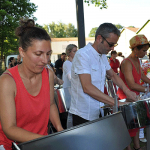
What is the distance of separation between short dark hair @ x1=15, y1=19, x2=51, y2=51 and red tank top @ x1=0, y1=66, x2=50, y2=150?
0.12 metres

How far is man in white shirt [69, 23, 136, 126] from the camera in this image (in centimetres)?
143

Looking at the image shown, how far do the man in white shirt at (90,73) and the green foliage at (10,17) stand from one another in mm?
10661

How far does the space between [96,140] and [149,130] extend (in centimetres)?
106

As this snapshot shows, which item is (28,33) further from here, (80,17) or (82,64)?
Answer: (80,17)

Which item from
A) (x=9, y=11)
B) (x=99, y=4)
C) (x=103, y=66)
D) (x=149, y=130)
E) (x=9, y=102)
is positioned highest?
(x=9, y=11)

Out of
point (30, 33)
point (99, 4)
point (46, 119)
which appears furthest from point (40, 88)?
point (99, 4)

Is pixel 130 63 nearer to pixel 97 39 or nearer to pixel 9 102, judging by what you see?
pixel 97 39

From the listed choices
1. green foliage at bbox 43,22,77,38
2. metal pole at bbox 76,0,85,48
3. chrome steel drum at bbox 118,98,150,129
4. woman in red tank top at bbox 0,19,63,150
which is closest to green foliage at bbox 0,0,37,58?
metal pole at bbox 76,0,85,48

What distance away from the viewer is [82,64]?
1.44m

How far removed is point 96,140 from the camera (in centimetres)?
77

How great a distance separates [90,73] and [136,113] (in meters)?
0.39

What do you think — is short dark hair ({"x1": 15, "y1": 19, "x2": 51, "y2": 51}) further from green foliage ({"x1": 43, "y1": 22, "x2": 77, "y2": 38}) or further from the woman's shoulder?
green foliage ({"x1": 43, "y1": 22, "x2": 77, "y2": 38})

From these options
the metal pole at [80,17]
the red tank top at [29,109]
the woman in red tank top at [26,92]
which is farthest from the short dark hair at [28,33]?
the metal pole at [80,17]

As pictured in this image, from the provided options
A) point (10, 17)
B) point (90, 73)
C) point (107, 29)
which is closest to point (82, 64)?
point (90, 73)
